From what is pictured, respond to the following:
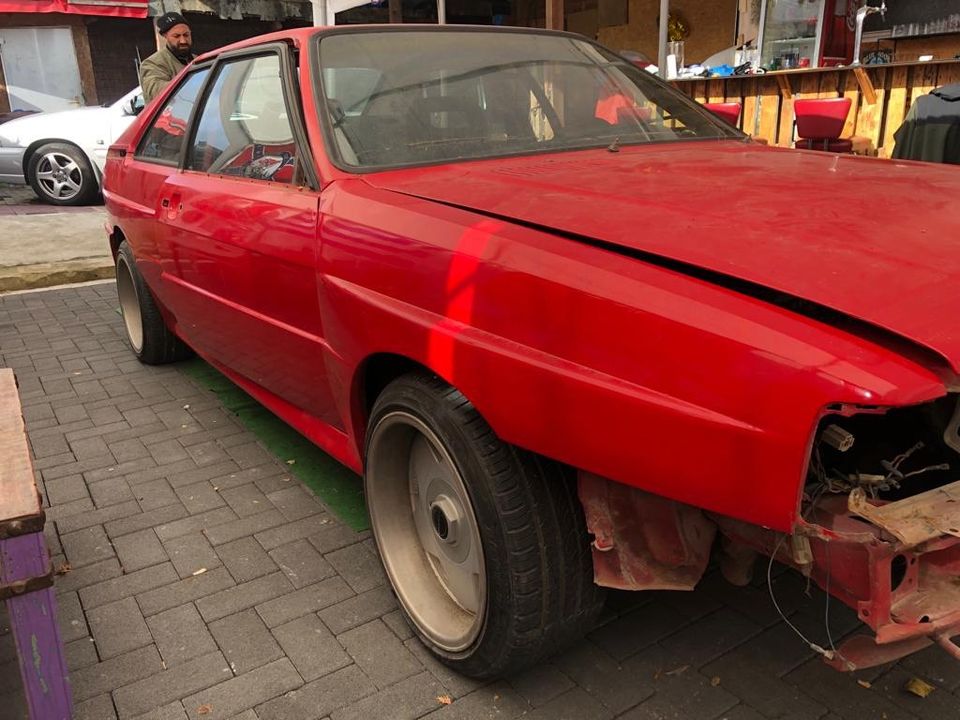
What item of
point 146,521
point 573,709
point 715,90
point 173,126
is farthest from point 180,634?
point 715,90

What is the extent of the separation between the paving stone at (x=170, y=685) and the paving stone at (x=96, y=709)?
2 centimetres

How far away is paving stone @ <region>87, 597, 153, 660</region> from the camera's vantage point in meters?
2.35

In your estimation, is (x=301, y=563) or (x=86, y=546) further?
(x=86, y=546)

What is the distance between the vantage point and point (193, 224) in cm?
321

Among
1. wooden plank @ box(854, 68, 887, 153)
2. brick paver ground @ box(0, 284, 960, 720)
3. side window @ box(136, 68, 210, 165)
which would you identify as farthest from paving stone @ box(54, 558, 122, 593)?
wooden plank @ box(854, 68, 887, 153)

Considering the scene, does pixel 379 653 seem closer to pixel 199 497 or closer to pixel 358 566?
pixel 358 566

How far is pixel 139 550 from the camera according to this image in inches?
112

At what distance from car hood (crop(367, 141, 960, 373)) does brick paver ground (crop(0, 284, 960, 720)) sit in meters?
1.19

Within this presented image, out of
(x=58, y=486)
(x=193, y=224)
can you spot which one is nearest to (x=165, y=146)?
(x=193, y=224)

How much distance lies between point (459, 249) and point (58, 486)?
7.89ft

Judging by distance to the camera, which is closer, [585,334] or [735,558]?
[585,334]

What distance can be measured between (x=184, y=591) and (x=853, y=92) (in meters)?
6.53

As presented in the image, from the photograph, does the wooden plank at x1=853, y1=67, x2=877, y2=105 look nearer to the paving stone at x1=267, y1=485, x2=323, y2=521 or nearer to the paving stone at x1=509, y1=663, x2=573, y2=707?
the paving stone at x1=267, y1=485, x2=323, y2=521

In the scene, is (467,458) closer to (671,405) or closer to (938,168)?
(671,405)
